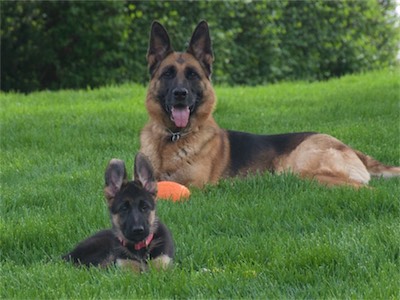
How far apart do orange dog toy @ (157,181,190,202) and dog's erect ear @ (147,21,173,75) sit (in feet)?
4.85

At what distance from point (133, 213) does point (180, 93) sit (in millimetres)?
3094

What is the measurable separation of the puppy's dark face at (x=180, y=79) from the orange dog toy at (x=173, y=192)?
93cm

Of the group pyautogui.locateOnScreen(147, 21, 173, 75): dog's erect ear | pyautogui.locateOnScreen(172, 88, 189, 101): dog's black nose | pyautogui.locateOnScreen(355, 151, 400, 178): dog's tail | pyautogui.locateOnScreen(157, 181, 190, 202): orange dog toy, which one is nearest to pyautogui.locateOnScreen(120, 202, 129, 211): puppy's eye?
pyautogui.locateOnScreen(157, 181, 190, 202): orange dog toy

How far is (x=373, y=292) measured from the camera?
201 inches

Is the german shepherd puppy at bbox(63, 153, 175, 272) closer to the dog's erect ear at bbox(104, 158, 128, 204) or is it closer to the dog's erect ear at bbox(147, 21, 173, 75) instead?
the dog's erect ear at bbox(104, 158, 128, 204)

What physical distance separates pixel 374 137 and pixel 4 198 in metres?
4.93

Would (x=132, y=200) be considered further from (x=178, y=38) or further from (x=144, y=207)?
(x=178, y=38)

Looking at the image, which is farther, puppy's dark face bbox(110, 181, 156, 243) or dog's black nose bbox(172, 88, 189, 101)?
dog's black nose bbox(172, 88, 189, 101)

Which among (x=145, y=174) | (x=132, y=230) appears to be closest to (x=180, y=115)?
(x=145, y=174)

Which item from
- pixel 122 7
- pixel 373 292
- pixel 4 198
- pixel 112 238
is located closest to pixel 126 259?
pixel 112 238

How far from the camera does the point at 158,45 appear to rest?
892cm

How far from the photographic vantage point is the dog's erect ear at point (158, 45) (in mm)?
8883

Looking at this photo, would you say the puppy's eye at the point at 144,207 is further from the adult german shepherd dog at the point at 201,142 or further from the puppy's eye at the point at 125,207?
the adult german shepherd dog at the point at 201,142

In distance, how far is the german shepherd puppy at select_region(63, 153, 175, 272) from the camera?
5699mm
